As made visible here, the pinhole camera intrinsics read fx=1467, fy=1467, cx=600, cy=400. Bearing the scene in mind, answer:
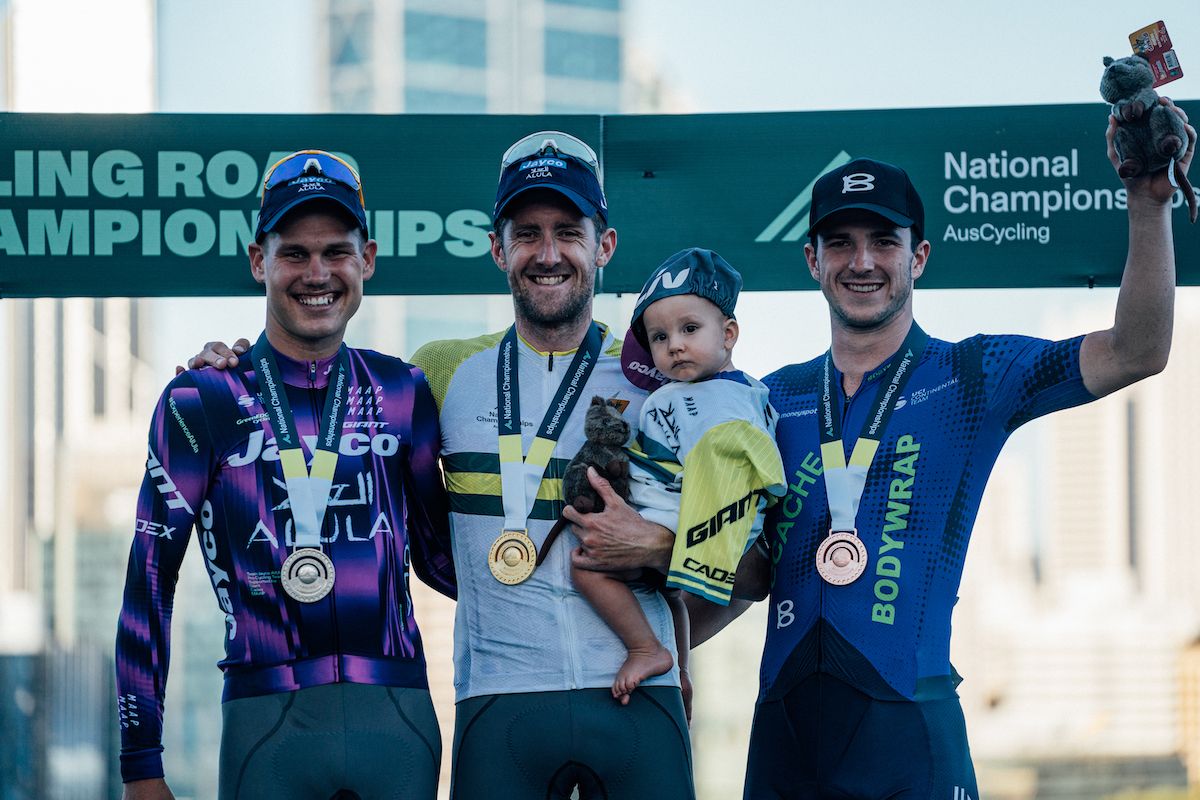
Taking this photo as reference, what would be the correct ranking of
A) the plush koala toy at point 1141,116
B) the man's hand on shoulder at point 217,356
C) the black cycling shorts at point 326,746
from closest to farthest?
the plush koala toy at point 1141,116, the black cycling shorts at point 326,746, the man's hand on shoulder at point 217,356

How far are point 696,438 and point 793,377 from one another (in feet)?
1.93

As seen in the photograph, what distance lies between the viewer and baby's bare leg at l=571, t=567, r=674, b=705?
3.58m

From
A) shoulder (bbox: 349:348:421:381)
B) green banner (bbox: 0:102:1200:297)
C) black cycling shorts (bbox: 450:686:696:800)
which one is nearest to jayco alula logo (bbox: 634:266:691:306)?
shoulder (bbox: 349:348:421:381)

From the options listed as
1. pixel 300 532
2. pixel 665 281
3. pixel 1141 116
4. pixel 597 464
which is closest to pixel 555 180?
pixel 665 281

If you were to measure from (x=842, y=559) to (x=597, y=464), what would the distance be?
67cm

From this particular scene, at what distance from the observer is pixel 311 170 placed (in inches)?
152

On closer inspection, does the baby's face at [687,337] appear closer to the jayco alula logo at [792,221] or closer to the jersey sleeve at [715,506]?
the jersey sleeve at [715,506]

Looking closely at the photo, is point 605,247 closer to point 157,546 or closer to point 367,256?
point 367,256

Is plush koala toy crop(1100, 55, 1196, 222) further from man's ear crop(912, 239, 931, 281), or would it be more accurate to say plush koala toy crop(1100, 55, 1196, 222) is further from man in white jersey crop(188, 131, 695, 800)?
man in white jersey crop(188, 131, 695, 800)

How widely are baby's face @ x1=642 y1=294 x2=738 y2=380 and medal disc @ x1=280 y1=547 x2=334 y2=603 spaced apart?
0.97 metres

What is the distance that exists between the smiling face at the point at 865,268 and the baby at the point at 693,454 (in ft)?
1.03

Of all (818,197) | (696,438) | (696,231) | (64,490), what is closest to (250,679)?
(696,438)

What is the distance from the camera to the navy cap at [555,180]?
380cm

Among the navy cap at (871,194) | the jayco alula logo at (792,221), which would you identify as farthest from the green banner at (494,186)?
the navy cap at (871,194)
